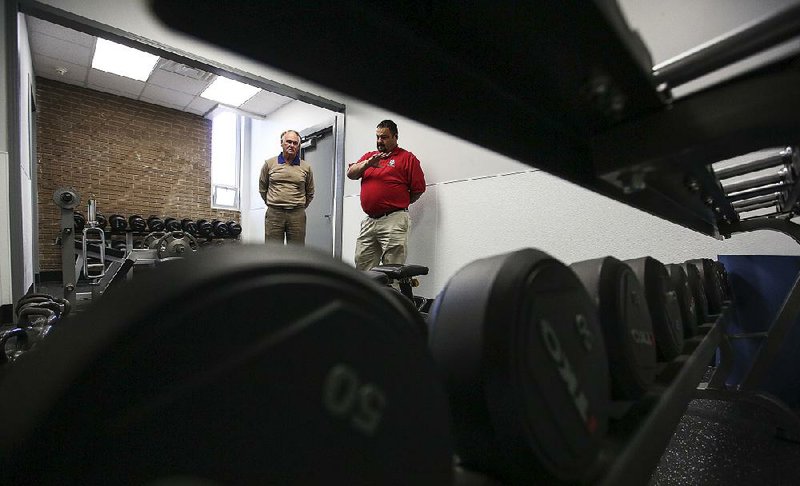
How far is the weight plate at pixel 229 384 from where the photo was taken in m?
0.16

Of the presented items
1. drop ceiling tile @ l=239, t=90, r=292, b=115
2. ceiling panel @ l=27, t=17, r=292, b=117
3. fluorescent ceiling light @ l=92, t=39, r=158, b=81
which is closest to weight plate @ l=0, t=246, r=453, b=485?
ceiling panel @ l=27, t=17, r=292, b=117

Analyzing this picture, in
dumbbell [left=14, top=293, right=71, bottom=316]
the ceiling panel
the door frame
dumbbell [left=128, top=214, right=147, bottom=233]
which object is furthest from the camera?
dumbbell [left=128, top=214, right=147, bottom=233]

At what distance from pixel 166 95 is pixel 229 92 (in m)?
1.31

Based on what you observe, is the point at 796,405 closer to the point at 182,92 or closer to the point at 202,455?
the point at 202,455

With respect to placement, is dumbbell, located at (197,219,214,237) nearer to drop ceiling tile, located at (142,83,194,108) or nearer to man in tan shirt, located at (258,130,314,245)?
drop ceiling tile, located at (142,83,194,108)

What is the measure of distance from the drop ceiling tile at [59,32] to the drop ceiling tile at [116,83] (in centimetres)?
96

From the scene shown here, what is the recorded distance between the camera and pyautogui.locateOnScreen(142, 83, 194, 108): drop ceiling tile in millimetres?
6315

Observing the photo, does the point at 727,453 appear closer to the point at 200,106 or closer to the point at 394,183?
the point at 394,183

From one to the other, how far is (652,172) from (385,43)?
0.47 meters

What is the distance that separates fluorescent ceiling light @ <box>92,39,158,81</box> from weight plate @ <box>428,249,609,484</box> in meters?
5.82

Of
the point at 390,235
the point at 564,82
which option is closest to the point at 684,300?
the point at 564,82

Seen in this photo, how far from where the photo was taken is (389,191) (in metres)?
3.19

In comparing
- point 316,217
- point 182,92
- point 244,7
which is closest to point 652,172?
point 244,7

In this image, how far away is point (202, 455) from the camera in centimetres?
18
